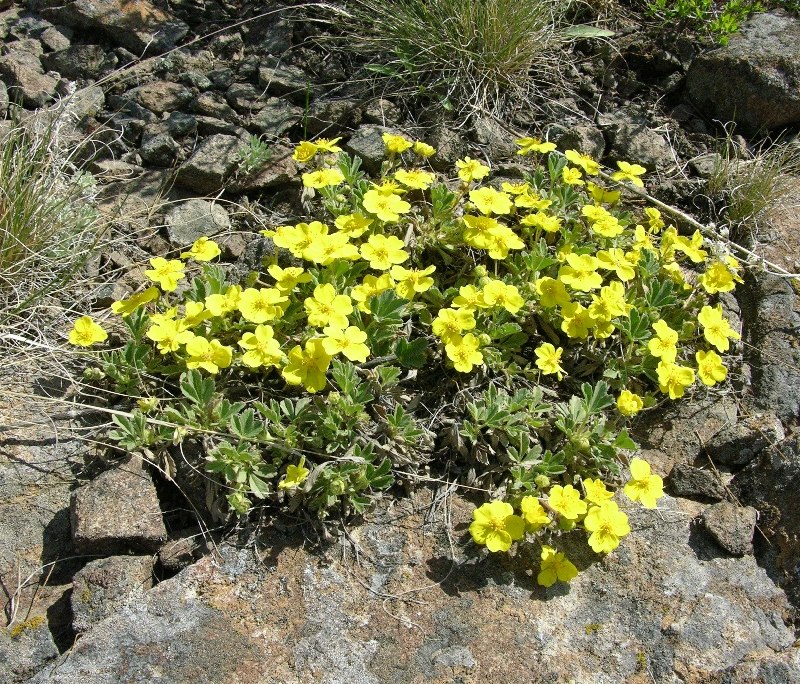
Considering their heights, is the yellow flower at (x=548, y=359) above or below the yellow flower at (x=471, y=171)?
below

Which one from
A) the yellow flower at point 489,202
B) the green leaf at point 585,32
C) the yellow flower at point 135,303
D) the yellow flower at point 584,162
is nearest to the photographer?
the yellow flower at point 135,303

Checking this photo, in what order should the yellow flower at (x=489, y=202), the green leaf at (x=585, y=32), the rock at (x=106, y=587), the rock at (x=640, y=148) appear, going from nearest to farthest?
the rock at (x=106, y=587), the yellow flower at (x=489, y=202), the rock at (x=640, y=148), the green leaf at (x=585, y=32)

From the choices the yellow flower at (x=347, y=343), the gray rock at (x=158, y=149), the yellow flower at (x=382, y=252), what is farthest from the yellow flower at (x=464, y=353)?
the gray rock at (x=158, y=149)

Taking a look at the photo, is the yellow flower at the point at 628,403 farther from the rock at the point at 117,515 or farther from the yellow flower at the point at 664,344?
the rock at the point at 117,515

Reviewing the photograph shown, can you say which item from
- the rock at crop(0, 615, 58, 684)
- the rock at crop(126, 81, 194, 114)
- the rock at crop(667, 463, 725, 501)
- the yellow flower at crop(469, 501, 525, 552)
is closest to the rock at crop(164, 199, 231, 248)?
the rock at crop(126, 81, 194, 114)

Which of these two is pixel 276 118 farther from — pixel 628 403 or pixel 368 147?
pixel 628 403

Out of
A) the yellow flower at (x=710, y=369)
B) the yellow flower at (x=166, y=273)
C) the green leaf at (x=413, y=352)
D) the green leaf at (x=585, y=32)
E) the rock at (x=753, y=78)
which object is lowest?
the yellow flower at (x=166, y=273)

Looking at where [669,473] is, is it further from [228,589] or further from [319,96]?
[319,96]
